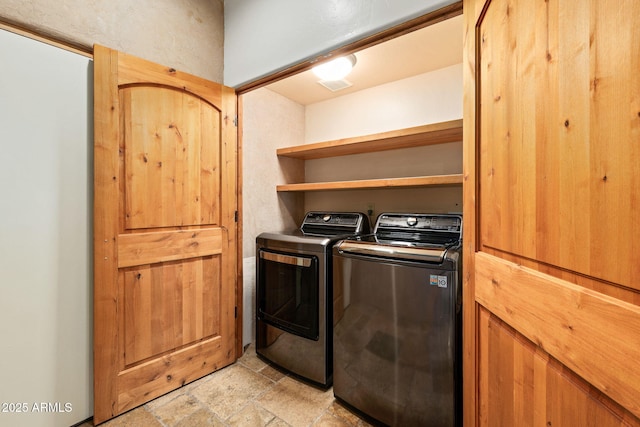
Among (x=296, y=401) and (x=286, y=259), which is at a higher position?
(x=286, y=259)

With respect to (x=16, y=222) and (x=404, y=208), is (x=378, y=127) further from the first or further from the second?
(x=16, y=222)

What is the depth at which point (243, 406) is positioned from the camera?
1645 mm

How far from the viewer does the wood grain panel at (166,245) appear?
1.55 m

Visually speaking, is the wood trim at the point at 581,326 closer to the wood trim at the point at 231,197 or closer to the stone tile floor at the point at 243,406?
the stone tile floor at the point at 243,406

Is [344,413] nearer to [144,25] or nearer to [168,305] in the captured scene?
[168,305]

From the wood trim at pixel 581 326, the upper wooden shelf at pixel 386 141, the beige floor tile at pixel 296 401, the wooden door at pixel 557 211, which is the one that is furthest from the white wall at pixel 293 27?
the beige floor tile at pixel 296 401

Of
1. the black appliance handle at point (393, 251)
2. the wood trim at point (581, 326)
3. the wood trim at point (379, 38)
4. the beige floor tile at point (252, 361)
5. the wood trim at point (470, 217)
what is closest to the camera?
the wood trim at point (581, 326)

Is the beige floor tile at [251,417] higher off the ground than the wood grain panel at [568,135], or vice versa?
the wood grain panel at [568,135]

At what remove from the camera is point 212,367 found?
1.94 metres

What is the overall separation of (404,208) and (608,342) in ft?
6.18

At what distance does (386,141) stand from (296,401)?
6.38 feet

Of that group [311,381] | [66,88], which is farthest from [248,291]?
[66,88]

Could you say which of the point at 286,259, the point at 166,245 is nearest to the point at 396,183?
the point at 286,259

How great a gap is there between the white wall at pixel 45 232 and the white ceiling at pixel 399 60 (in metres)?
1.54
